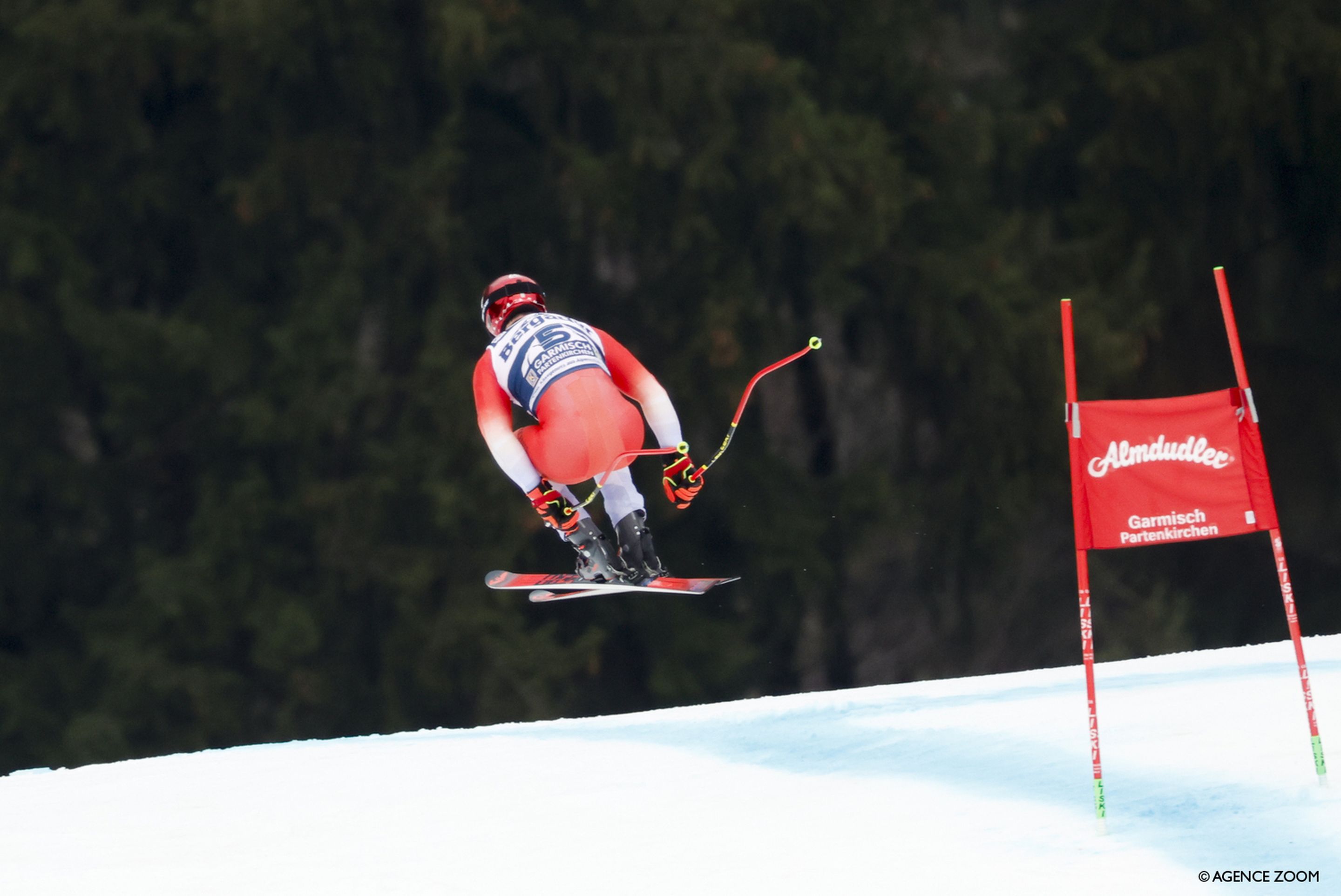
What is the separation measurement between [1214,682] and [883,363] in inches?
388

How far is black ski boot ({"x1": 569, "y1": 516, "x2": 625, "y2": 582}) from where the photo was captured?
7469 millimetres

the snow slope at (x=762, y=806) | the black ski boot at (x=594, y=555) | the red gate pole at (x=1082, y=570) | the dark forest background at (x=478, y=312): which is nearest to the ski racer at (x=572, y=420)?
the black ski boot at (x=594, y=555)

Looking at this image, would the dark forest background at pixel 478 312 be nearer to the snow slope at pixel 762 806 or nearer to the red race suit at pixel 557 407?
the snow slope at pixel 762 806

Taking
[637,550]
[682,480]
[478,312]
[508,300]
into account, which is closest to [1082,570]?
[682,480]

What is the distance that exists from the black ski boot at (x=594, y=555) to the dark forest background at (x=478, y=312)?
8167mm

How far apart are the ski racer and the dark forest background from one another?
8.14 metres

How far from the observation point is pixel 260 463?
16.5 m

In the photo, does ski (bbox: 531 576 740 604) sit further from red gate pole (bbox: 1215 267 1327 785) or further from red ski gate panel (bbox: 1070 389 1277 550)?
red gate pole (bbox: 1215 267 1327 785)

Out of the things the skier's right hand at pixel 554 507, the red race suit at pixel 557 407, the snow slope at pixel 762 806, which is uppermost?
the red race suit at pixel 557 407

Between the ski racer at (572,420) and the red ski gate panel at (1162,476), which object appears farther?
the ski racer at (572,420)

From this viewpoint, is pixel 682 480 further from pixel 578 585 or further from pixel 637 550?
pixel 578 585

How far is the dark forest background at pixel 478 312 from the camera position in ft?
51.8

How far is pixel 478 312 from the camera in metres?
15.9

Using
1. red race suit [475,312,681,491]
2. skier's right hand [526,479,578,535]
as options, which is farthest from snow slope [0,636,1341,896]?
red race suit [475,312,681,491]
